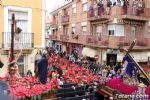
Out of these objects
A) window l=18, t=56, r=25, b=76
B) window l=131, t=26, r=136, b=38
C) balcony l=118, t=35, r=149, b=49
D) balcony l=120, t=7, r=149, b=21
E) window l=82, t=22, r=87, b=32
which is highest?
balcony l=120, t=7, r=149, b=21

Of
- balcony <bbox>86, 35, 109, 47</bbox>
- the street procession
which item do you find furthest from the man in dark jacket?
balcony <bbox>86, 35, 109, 47</bbox>

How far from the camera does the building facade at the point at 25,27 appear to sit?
16.0 m

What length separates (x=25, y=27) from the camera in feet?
55.5

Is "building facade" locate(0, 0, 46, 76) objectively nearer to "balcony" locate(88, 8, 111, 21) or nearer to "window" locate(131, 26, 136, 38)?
"balcony" locate(88, 8, 111, 21)

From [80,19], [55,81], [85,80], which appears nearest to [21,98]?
[55,81]

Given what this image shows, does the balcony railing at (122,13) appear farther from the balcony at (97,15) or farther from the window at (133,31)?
the window at (133,31)

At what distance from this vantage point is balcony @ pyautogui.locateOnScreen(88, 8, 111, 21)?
25666 millimetres

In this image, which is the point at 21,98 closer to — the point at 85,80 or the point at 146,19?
the point at 85,80

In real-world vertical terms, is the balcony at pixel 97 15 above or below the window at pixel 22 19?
above

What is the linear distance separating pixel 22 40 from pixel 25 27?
0.93 meters

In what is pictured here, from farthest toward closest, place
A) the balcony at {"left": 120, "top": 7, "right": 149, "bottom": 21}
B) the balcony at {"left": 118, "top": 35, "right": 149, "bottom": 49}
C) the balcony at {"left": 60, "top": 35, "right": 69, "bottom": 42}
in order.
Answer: the balcony at {"left": 60, "top": 35, "right": 69, "bottom": 42}, the balcony at {"left": 120, "top": 7, "right": 149, "bottom": 21}, the balcony at {"left": 118, "top": 35, "right": 149, "bottom": 49}

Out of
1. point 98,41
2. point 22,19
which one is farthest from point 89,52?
point 22,19

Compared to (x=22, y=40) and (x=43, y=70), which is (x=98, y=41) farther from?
(x=43, y=70)

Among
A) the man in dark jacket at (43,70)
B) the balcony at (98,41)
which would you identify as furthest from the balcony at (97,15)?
the man in dark jacket at (43,70)
